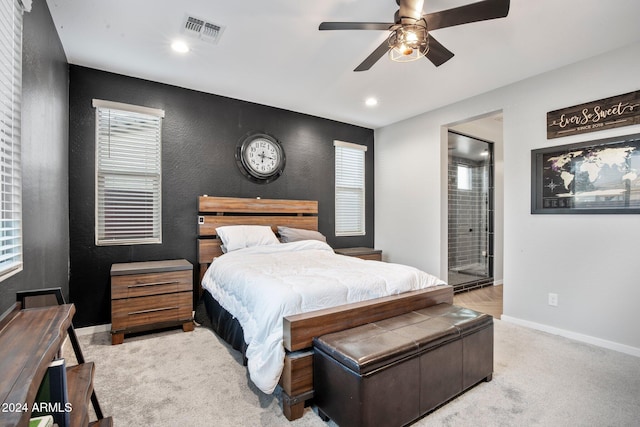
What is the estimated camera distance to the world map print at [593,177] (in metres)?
2.61

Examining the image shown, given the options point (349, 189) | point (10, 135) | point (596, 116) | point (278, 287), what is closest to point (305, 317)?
point (278, 287)

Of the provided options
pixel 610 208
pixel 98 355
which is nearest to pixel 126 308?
pixel 98 355

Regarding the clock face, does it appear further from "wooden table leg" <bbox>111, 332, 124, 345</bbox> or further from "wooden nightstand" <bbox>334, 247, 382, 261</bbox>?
"wooden table leg" <bbox>111, 332, 124, 345</bbox>

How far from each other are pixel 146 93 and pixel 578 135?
434 cm

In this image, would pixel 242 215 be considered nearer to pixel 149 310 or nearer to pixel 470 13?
pixel 149 310

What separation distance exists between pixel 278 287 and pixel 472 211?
4.24 metres

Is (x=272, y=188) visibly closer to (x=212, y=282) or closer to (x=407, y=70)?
(x=212, y=282)

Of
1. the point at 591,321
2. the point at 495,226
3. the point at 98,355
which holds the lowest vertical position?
the point at 98,355

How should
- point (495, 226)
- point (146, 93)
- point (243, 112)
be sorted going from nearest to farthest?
point (146, 93), point (243, 112), point (495, 226)

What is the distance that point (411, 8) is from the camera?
74.4 inches

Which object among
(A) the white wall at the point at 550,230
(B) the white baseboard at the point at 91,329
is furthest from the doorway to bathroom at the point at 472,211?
(B) the white baseboard at the point at 91,329

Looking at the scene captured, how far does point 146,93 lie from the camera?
11.0 feet

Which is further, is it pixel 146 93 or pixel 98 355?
pixel 146 93

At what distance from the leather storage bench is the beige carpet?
0.42 feet
